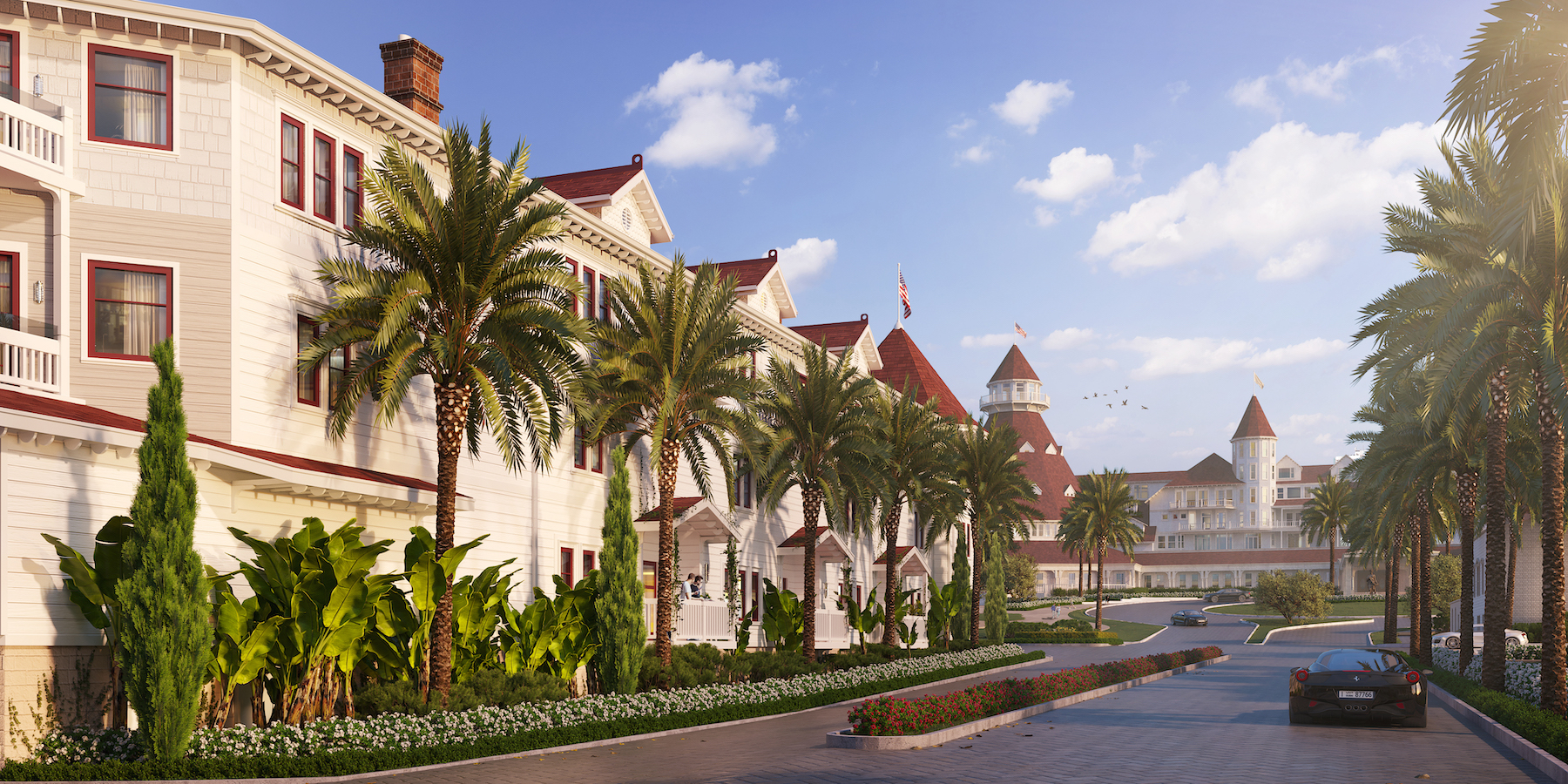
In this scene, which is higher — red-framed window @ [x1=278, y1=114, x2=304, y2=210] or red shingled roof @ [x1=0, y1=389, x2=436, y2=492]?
red-framed window @ [x1=278, y1=114, x2=304, y2=210]

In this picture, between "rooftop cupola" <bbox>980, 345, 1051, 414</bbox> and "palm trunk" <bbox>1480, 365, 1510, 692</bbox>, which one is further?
"rooftop cupola" <bbox>980, 345, 1051, 414</bbox>

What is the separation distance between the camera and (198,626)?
15.2 meters

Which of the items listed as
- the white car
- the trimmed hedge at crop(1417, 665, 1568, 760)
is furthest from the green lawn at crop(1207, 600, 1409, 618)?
the trimmed hedge at crop(1417, 665, 1568, 760)

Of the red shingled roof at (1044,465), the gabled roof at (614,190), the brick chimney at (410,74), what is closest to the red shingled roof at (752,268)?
the gabled roof at (614,190)

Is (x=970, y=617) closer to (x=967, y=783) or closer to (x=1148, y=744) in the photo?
(x=1148, y=744)

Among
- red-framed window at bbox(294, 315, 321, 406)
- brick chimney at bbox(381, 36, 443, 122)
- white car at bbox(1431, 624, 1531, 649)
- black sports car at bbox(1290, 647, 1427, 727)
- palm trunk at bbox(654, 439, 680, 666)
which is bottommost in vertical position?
white car at bbox(1431, 624, 1531, 649)

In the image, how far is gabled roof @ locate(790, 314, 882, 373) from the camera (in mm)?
49594

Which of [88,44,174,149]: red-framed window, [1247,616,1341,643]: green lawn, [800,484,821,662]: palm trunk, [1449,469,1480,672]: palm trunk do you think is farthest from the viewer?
[1247,616,1341,643]: green lawn

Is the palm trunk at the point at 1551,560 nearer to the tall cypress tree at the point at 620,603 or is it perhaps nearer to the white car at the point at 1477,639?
the tall cypress tree at the point at 620,603

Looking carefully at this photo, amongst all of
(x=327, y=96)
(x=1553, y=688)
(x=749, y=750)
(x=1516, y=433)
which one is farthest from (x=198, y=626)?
(x=1516, y=433)

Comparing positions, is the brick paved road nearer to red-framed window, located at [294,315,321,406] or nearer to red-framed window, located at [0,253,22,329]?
red-framed window, located at [294,315,321,406]

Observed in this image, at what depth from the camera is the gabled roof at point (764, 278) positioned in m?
40.9

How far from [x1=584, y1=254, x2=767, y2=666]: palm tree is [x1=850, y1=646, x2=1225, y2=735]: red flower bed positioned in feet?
21.7

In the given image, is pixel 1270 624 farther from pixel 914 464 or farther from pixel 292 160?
pixel 292 160
